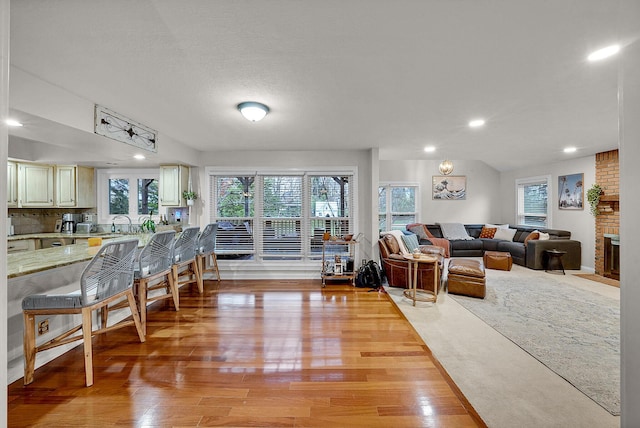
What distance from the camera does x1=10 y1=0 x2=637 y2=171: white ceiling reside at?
1.51 m

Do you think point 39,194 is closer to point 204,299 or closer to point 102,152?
point 102,152

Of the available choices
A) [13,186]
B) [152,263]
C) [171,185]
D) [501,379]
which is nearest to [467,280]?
[501,379]

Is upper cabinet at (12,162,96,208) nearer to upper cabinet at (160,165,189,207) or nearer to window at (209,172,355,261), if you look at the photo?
upper cabinet at (160,165,189,207)

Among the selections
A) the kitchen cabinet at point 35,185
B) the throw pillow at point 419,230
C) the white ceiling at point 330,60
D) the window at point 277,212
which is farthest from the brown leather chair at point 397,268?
the kitchen cabinet at point 35,185

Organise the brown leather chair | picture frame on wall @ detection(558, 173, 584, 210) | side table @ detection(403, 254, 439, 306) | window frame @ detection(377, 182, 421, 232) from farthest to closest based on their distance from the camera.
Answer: window frame @ detection(377, 182, 421, 232) → picture frame on wall @ detection(558, 173, 584, 210) → the brown leather chair → side table @ detection(403, 254, 439, 306)

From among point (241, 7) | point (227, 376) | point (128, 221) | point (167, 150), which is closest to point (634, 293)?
point (241, 7)

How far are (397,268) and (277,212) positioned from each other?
237 centimetres

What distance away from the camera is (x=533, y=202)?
677 centimetres

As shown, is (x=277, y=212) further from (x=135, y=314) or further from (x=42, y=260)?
(x=42, y=260)

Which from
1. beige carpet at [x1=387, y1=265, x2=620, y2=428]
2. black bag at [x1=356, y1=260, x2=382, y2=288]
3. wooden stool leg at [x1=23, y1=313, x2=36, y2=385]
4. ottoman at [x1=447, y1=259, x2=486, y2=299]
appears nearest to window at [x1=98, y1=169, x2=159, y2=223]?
wooden stool leg at [x1=23, y1=313, x2=36, y2=385]

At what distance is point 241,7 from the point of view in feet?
4.84

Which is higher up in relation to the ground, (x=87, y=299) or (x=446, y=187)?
(x=446, y=187)

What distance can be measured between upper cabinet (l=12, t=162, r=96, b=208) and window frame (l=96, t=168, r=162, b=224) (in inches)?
8.4

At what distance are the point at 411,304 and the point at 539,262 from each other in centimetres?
→ 364
